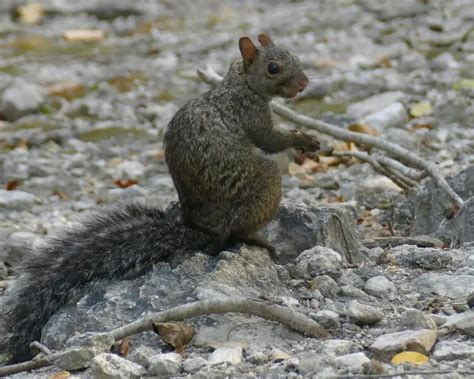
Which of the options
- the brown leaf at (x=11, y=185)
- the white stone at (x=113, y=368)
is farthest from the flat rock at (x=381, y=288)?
the brown leaf at (x=11, y=185)

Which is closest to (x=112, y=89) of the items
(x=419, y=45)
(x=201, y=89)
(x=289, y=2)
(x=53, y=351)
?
(x=201, y=89)

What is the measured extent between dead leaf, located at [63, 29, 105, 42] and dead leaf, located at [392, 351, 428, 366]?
9.80 m

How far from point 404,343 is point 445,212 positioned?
6.61 feet

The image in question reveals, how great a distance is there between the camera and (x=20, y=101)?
9180 mm

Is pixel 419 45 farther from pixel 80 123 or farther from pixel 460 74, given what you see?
pixel 80 123

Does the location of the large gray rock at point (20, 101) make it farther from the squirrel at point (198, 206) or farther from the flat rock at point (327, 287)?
the flat rock at point (327, 287)

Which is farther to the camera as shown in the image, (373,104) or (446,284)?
(373,104)

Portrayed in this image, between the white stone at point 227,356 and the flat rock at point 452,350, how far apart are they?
2.22 ft

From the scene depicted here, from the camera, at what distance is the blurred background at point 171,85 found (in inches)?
273

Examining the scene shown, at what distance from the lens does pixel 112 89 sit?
9.98m

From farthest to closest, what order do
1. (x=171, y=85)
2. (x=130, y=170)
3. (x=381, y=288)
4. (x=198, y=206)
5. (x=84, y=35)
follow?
(x=84, y=35), (x=171, y=85), (x=130, y=170), (x=198, y=206), (x=381, y=288)

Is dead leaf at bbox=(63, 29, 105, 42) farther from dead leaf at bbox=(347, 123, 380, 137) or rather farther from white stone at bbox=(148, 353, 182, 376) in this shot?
Result: white stone at bbox=(148, 353, 182, 376)

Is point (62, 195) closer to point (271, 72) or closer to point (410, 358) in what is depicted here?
point (271, 72)

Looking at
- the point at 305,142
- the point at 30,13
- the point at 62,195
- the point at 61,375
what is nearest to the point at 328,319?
the point at 61,375
